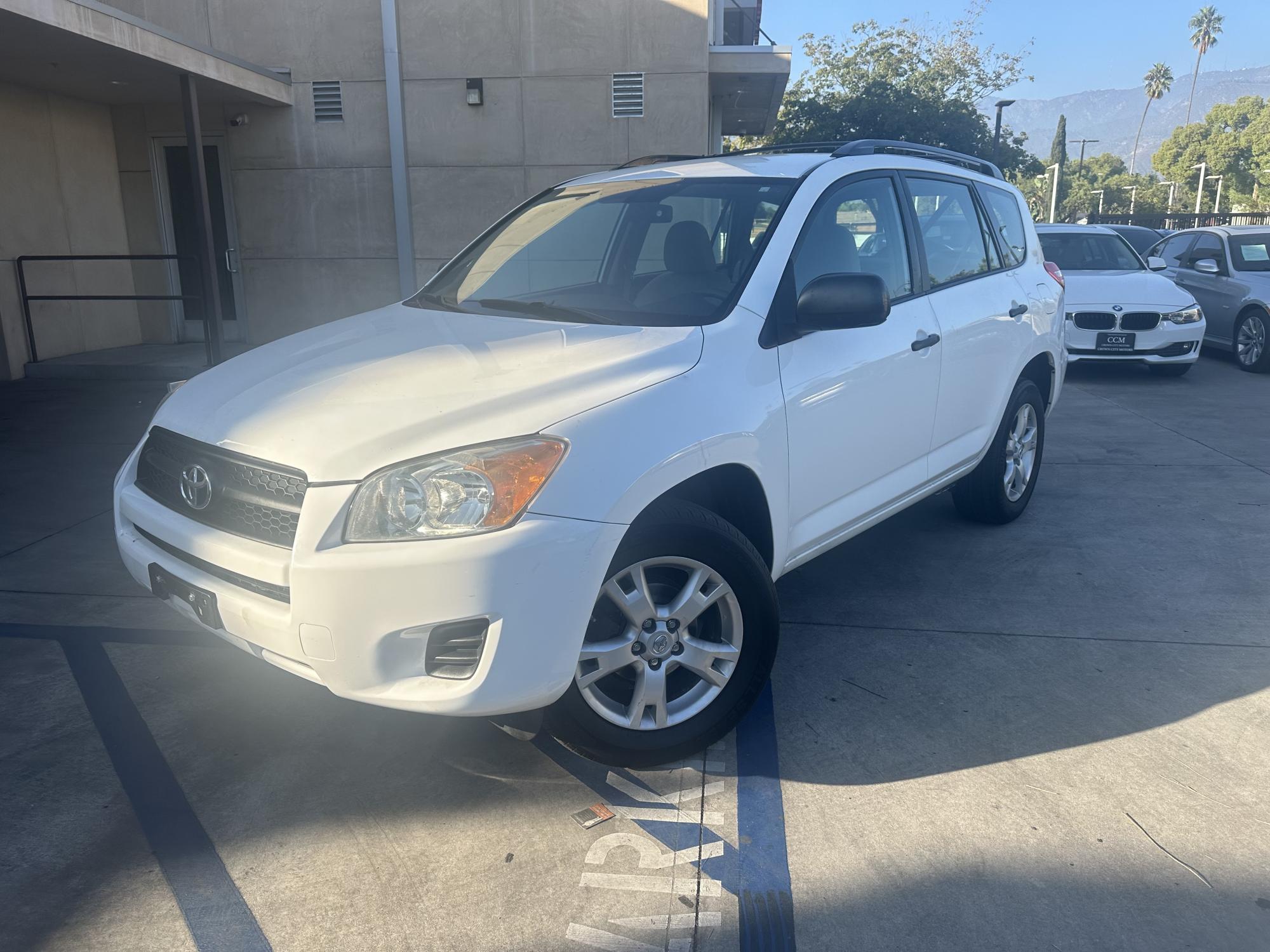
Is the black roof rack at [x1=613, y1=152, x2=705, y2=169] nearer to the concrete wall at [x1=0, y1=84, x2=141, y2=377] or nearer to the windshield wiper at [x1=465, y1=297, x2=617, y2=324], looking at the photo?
the windshield wiper at [x1=465, y1=297, x2=617, y2=324]

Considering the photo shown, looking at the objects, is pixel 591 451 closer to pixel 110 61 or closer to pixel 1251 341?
pixel 110 61

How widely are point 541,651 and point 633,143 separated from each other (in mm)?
10303

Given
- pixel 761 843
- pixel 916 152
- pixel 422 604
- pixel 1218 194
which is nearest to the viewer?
pixel 422 604

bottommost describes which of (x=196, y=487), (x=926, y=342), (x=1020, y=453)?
(x=1020, y=453)

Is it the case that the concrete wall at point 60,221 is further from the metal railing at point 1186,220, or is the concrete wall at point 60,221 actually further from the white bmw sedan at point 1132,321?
the metal railing at point 1186,220

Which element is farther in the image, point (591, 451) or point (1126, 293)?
point (1126, 293)

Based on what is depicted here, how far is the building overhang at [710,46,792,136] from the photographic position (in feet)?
39.0

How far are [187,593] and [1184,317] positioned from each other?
35.2 feet

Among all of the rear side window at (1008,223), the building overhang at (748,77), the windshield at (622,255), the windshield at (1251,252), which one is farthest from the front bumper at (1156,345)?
the windshield at (622,255)

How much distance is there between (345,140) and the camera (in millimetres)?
11906

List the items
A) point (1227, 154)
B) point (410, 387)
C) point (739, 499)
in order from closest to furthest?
point (410, 387) < point (739, 499) < point (1227, 154)

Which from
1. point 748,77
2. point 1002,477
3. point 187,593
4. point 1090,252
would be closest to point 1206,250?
point 1090,252

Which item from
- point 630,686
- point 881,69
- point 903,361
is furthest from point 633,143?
point 881,69

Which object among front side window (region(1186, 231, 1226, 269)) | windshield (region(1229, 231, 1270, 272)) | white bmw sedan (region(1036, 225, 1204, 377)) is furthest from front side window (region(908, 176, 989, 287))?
windshield (region(1229, 231, 1270, 272))
